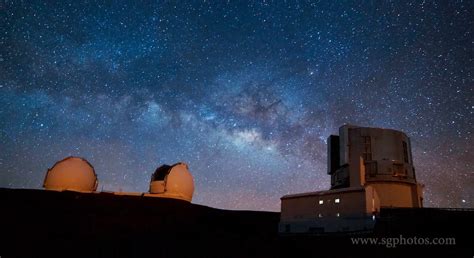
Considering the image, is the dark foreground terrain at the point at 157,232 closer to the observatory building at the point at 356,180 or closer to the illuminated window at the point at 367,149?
the observatory building at the point at 356,180

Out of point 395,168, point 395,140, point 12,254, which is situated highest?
point 395,140

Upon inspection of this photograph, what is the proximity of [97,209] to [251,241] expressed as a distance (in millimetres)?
10317

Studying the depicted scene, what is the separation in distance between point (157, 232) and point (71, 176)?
722cm

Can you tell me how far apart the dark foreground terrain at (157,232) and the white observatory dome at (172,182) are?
A: 2.52ft

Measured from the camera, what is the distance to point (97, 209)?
2133 cm

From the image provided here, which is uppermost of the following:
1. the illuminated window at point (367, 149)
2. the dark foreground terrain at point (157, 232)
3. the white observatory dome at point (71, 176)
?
→ the illuminated window at point (367, 149)

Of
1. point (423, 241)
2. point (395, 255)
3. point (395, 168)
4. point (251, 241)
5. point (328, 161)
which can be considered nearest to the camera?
point (395, 255)

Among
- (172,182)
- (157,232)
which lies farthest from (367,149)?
(157,232)

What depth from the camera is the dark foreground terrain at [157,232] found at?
16.0 metres

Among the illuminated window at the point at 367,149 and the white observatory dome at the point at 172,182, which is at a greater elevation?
the illuminated window at the point at 367,149

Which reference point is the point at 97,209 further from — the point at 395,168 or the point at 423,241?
the point at 395,168

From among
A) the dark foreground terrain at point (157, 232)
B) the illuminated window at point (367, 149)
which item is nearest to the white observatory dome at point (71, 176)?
the dark foreground terrain at point (157, 232)

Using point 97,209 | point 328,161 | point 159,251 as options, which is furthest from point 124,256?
point 328,161

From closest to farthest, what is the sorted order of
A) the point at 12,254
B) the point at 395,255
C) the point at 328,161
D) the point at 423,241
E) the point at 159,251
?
the point at 395,255 → the point at 423,241 → the point at 12,254 → the point at 159,251 → the point at 328,161
